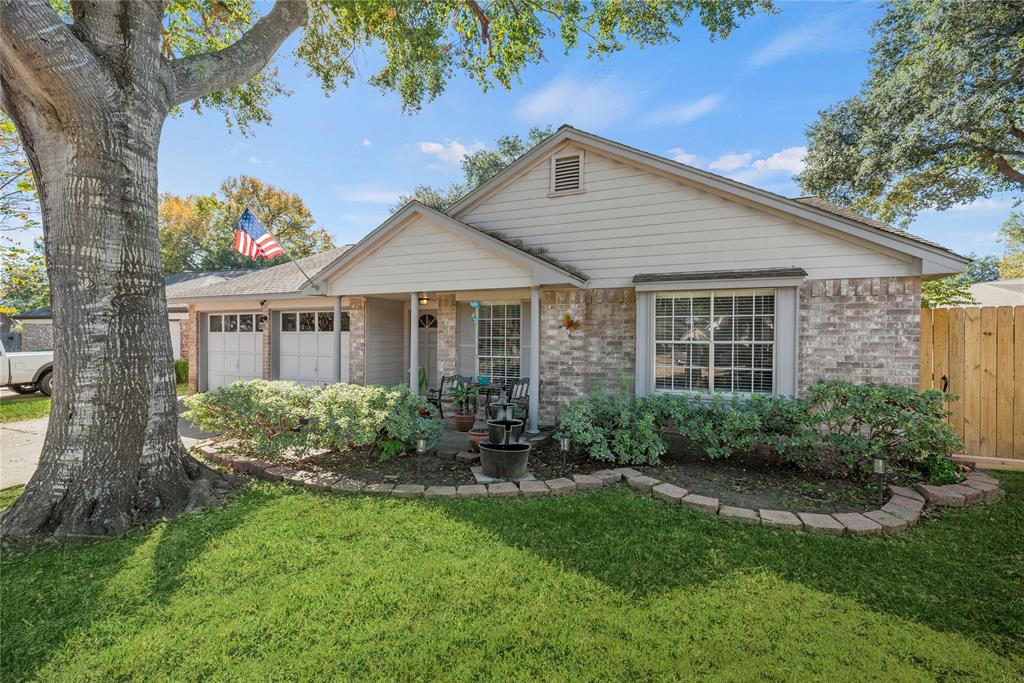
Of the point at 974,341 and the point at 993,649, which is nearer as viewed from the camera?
the point at 993,649

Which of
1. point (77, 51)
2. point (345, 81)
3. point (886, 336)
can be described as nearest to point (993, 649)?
point (886, 336)

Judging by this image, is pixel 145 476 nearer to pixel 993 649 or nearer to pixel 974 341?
pixel 993 649

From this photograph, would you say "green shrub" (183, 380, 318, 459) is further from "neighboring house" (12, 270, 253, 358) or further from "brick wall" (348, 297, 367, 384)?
"brick wall" (348, 297, 367, 384)

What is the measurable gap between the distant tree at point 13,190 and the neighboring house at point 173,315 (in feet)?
6.62

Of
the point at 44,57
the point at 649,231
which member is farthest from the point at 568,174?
the point at 44,57

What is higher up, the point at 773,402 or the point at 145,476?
the point at 773,402

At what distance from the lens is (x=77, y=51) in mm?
3773

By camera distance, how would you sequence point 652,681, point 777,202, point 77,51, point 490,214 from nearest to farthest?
1. point 652,681
2. point 77,51
3. point 777,202
4. point 490,214

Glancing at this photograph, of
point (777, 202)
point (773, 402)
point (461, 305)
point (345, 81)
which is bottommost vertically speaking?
point (773, 402)

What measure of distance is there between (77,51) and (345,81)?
22.7 ft

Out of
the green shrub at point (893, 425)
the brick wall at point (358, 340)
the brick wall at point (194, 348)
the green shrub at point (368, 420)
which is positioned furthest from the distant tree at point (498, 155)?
the green shrub at point (893, 425)

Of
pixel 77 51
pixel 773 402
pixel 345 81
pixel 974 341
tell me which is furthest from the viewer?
pixel 345 81

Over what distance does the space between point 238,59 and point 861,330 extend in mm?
9343

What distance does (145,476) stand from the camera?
4.18 m
